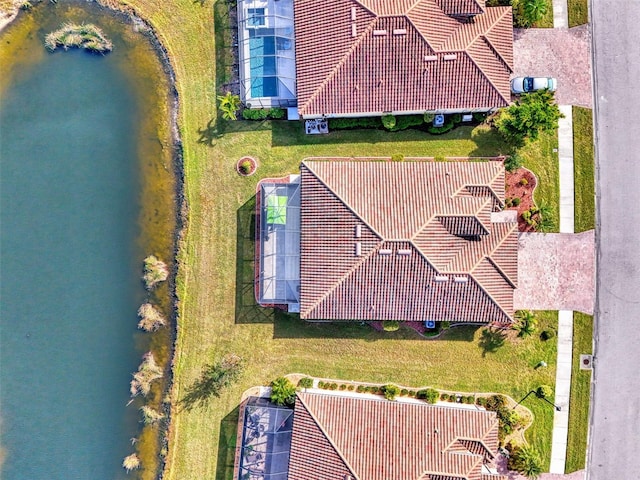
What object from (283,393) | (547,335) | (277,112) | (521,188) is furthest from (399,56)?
(283,393)

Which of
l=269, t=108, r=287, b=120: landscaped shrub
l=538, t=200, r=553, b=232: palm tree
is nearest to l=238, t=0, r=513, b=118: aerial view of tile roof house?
l=269, t=108, r=287, b=120: landscaped shrub

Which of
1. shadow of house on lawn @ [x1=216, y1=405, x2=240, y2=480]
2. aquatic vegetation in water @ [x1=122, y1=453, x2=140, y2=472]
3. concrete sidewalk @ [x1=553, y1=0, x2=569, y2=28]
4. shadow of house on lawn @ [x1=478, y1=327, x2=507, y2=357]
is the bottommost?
aquatic vegetation in water @ [x1=122, y1=453, x2=140, y2=472]

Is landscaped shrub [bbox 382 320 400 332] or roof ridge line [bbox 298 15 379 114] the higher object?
roof ridge line [bbox 298 15 379 114]

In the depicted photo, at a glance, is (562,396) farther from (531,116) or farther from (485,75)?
(485,75)

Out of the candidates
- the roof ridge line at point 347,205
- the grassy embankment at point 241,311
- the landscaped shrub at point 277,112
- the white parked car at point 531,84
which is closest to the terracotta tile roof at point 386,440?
the grassy embankment at point 241,311

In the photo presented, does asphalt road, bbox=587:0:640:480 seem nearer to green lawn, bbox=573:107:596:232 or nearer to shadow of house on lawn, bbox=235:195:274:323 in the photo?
green lawn, bbox=573:107:596:232

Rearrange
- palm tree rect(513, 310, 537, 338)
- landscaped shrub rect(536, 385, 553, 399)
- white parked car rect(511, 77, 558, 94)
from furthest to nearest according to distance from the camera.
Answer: white parked car rect(511, 77, 558, 94) < landscaped shrub rect(536, 385, 553, 399) < palm tree rect(513, 310, 537, 338)

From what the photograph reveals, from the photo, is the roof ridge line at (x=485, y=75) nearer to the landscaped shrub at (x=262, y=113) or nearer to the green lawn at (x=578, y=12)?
the green lawn at (x=578, y=12)
